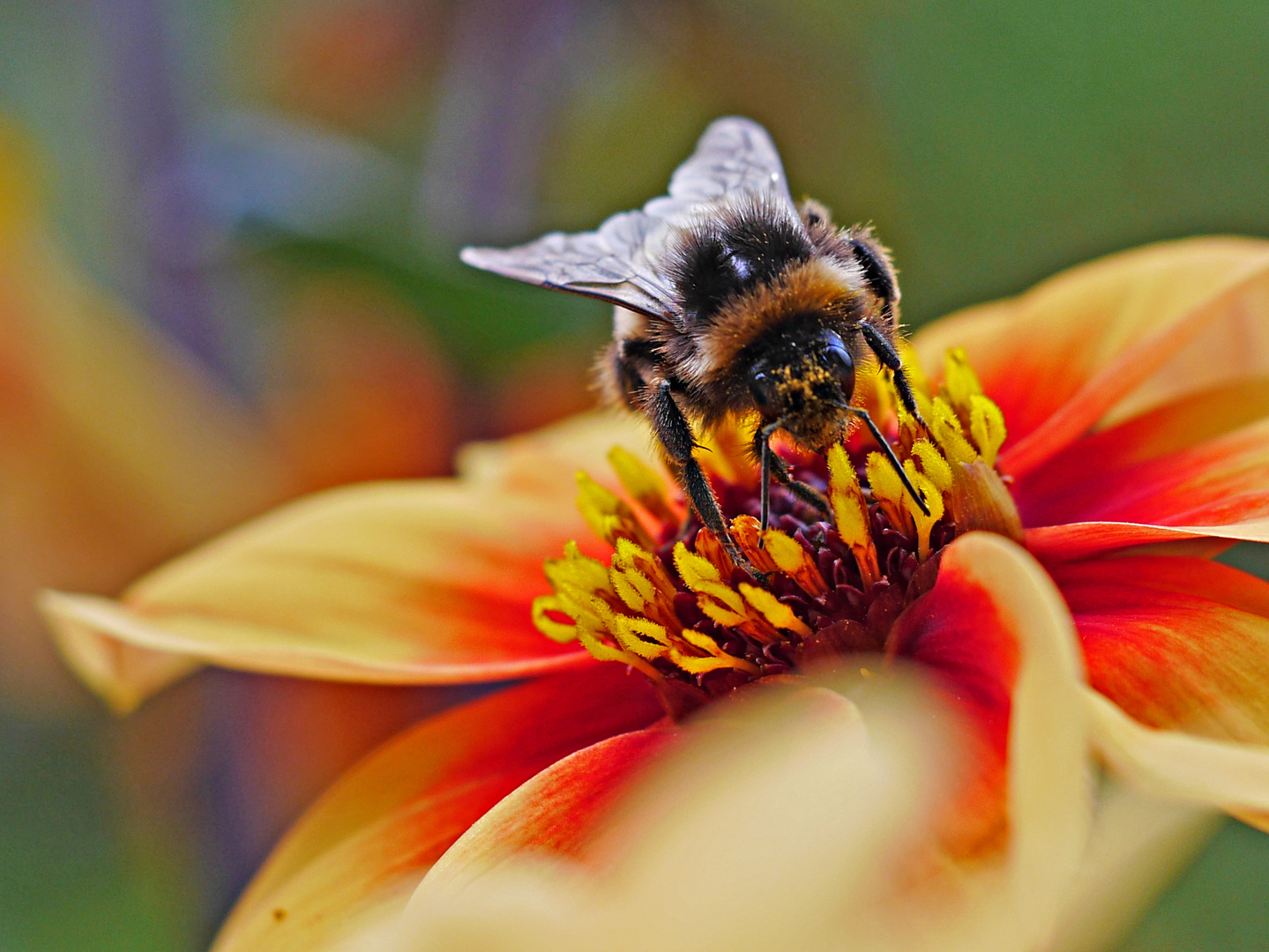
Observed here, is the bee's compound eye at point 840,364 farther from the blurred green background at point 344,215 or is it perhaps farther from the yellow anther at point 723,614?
the blurred green background at point 344,215

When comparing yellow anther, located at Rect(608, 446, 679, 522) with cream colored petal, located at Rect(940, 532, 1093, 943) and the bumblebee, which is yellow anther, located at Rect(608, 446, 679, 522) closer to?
the bumblebee

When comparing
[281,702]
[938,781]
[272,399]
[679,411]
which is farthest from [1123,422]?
[272,399]

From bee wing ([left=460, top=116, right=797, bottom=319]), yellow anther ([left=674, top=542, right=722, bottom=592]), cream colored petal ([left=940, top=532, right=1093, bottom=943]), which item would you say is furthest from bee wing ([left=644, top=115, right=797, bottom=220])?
cream colored petal ([left=940, top=532, right=1093, bottom=943])

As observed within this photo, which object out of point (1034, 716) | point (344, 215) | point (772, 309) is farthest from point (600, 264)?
point (344, 215)

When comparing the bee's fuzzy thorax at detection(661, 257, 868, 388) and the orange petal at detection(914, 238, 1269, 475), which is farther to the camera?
the orange petal at detection(914, 238, 1269, 475)

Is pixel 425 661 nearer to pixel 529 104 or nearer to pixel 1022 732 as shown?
pixel 1022 732

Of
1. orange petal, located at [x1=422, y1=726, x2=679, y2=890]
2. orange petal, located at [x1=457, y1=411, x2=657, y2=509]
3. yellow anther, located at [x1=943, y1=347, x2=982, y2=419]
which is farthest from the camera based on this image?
orange petal, located at [x1=457, y1=411, x2=657, y2=509]
